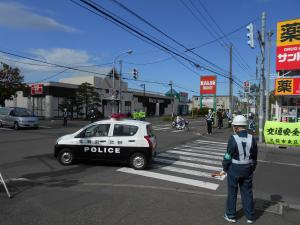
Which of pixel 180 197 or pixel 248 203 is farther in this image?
pixel 180 197

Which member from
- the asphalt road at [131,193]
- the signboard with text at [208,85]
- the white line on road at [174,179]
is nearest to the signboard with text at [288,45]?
the asphalt road at [131,193]

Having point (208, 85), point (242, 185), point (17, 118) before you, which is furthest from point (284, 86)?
point (17, 118)

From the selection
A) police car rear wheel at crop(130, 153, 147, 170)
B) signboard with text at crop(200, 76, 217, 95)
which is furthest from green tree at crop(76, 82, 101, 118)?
police car rear wheel at crop(130, 153, 147, 170)

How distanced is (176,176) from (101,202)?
3.44 meters

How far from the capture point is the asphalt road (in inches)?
216

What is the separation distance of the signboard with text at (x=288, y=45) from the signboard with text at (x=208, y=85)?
18228 mm

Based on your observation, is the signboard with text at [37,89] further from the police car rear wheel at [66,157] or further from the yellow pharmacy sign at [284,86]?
the police car rear wheel at [66,157]

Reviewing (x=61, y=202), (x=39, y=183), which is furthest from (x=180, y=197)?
(x=39, y=183)

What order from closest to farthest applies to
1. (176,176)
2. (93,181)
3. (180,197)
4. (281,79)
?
(180,197) < (93,181) < (176,176) < (281,79)

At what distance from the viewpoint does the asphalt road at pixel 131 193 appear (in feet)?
18.0

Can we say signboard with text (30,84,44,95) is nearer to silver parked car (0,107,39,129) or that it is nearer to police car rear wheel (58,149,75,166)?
silver parked car (0,107,39,129)

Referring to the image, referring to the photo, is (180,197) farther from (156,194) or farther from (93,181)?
(93,181)

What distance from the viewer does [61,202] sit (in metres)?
6.23

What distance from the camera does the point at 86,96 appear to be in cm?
4594
